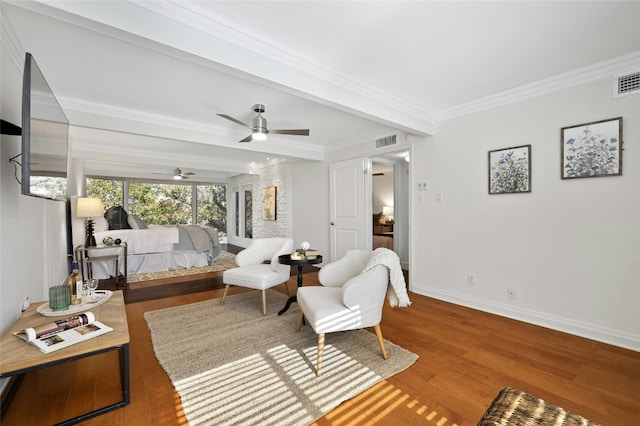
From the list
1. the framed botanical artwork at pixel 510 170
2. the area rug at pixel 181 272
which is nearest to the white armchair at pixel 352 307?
the framed botanical artwork at pixel 510 170

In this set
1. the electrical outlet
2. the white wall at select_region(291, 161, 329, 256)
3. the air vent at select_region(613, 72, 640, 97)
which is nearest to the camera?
the air vent at select_region(613, 72, 640, 97)

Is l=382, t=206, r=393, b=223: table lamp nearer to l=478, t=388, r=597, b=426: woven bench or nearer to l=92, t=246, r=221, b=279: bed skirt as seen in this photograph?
l=92, t=246, r=221, b=279: bed skirt

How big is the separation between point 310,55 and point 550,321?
3453mm

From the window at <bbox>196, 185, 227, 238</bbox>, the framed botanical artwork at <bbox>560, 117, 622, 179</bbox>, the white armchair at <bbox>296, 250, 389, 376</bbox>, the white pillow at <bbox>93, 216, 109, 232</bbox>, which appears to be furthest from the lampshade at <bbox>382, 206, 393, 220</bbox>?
the white pillow at <bbox>93, 216, 109, 232</bbox>

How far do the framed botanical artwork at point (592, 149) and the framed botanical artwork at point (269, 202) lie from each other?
5.52 m

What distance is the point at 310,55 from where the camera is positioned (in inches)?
91.7

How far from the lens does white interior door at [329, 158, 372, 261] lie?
189 inches

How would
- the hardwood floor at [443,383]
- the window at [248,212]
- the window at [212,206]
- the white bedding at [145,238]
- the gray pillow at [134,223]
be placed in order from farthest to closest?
the window at [212,206] < the window at [248,212] < the gray pillow at [134,223] < the white bedding at [145,238] < the hardwood floor at [443,383]

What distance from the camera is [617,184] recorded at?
2.47 m

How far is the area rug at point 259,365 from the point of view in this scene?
1.69m

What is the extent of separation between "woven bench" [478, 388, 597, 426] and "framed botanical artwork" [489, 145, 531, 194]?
8.09 ft

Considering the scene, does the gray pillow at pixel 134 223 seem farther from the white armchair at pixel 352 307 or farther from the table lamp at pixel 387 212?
the table lamp at pixel 387 212

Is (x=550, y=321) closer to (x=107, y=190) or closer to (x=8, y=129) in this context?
(x=8, y=129)

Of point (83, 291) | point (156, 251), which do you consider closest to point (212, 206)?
point (156, 251)
